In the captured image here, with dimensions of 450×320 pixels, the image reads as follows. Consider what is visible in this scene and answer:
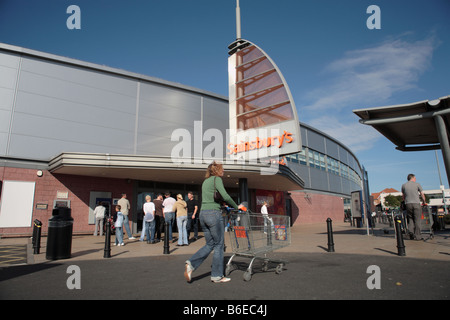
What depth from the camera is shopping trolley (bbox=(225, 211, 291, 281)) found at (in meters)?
4.82

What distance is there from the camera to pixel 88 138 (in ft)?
54.8

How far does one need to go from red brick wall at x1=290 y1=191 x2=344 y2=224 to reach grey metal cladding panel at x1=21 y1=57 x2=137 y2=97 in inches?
755

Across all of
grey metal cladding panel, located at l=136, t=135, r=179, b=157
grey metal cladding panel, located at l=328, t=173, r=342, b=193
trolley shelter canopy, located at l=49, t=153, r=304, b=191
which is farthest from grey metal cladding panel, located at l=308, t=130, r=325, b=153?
grey metal cladding panel, located at l=136, t=135, r=179, b=157

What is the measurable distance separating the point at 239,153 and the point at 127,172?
633 centimetres

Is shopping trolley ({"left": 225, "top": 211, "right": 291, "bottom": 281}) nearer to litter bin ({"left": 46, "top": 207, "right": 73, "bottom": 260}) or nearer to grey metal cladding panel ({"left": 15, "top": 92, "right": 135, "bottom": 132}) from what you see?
litter bin ({"left": 46, "top": 207, "right": 73, "bottom": 260})

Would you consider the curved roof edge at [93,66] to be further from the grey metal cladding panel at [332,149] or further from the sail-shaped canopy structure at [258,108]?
the grey metal cladding panel at [332,149]

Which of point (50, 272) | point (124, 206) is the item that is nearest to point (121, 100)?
point (124, 206)

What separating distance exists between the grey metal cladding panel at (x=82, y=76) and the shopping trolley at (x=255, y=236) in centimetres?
1563

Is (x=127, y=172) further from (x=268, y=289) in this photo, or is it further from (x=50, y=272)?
(x=268, y=289)

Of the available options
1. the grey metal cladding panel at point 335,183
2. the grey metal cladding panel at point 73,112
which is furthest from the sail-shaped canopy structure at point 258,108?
the grey metal cladding panel at point 335,183

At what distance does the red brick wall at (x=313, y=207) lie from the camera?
1181 inches

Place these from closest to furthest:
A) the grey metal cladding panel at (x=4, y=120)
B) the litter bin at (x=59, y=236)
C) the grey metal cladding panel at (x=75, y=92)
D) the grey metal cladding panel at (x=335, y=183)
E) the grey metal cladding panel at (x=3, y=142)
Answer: the litter bin at (x=59, y=236) → the grey metal cladding panel at (x=3, y=142) → the grey metal cladding panel at (x=4, y=120) → the grey metal cladding panel at (x=75, y=92) → the grey metal cladding panel at (x=335, y=183)

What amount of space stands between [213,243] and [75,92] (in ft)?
52.1
